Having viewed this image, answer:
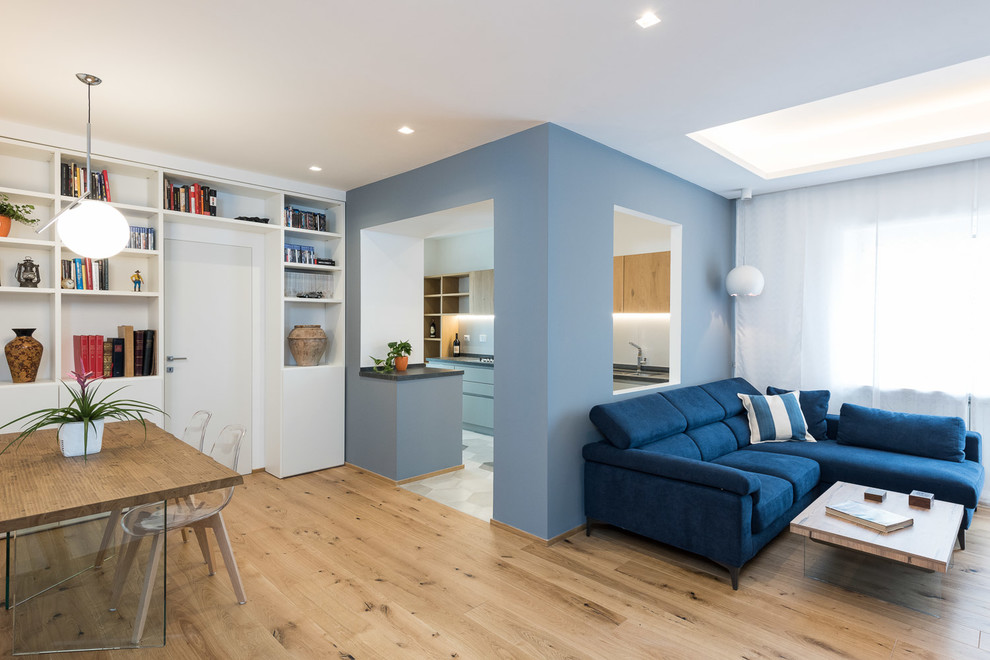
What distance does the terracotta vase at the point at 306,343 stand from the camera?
15.3 feet

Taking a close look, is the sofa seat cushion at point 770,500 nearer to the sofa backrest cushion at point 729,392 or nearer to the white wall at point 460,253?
the sofa backrest cushion at point 729,392

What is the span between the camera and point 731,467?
3.26 meters

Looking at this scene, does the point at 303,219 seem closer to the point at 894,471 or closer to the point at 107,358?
the point at 107,358

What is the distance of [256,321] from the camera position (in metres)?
4.76

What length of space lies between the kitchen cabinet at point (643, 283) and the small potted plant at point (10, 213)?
4813 mm

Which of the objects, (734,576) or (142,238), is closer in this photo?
(734,576)

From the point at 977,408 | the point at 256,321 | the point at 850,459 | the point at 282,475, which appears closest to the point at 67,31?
the point at 256,321

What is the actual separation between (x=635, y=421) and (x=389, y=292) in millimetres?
2700

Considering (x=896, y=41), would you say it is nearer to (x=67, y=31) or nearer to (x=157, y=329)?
(x=67, y=31)

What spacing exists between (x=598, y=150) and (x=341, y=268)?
261 cm

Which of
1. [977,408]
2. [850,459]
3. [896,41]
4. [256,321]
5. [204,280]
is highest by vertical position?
[896,41]

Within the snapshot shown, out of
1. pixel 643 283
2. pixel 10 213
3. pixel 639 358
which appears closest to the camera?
pixel 10 213

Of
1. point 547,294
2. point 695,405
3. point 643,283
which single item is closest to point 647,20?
point 547,294

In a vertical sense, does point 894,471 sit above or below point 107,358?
below
